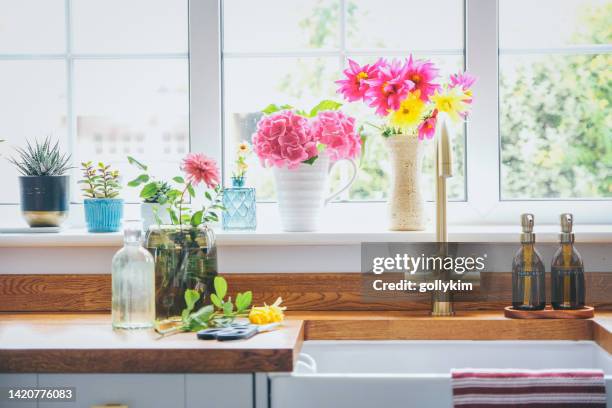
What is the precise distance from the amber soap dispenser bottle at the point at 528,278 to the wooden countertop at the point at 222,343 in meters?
0.06

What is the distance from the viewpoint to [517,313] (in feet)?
6.16

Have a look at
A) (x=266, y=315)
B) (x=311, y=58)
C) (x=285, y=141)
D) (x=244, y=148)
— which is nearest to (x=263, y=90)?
(x=311, y=58)

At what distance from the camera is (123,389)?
5.08 ft

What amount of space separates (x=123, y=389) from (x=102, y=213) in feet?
2.21

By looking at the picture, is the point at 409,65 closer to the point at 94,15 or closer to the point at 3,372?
the point at 94,15

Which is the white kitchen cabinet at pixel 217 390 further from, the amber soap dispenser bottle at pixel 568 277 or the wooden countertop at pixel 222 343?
the amber soap dispenser bottle at pixel 568 277

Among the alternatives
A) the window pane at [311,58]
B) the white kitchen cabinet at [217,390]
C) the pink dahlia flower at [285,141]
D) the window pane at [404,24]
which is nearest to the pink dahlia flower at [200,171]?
the pink dahlia flower at [285,141]

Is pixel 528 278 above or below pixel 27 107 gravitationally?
below

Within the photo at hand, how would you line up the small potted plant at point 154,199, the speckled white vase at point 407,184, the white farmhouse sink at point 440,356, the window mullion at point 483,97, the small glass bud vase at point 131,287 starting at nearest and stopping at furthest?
the small glass bud vase at point 131,287 → the white farmhouse sink at point 440,356 → the small potted plant at point 154,199 → the speckled white vase at point 407,184 → the window mullion at point 483,97

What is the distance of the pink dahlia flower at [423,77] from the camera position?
1.97 meters

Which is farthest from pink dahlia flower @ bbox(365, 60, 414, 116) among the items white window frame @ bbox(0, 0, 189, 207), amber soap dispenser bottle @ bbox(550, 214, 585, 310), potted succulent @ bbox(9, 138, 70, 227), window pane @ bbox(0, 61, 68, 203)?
window pane @ bbox(0, 61, 68, 203)

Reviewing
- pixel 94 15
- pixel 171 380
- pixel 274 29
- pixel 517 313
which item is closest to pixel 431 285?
pixel 517 313

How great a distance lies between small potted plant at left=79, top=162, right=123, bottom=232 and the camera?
2.10m

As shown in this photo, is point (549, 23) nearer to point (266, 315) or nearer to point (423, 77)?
point (423, 77)
